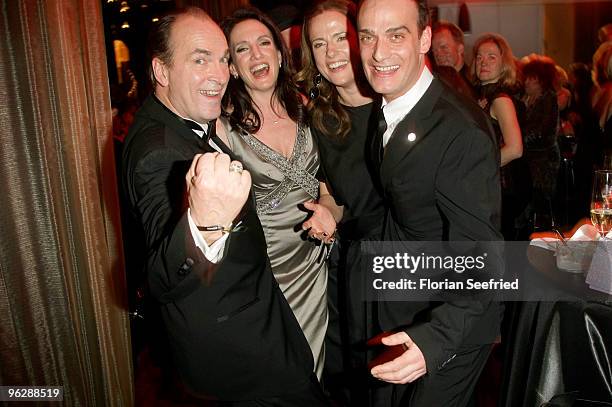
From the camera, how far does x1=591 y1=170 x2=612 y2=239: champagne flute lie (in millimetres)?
1829

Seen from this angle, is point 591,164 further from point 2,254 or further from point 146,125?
point 2,254

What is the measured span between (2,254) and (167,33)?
0.88 metres

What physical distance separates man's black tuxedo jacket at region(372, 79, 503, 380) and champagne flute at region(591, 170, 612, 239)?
0.60m

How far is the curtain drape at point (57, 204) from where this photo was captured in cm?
172

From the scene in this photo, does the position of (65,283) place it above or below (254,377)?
above

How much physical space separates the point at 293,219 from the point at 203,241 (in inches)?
40.3

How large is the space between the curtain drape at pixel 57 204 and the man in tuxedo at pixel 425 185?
3.48 feet

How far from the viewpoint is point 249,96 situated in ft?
7.46

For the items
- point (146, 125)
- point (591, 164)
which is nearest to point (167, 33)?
point (146, 125)

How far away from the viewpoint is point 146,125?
1517mm

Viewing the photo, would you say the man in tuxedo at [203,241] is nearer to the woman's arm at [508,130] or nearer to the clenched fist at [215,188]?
the clenched fist at [215,188]

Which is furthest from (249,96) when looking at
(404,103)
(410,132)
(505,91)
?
(505,91)

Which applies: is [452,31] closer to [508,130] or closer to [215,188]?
[508,130]

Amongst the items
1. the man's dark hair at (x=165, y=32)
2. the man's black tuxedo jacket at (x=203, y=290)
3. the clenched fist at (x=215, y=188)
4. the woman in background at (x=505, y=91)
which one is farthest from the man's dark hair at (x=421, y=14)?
the woman in background at (x=505, y=91)
